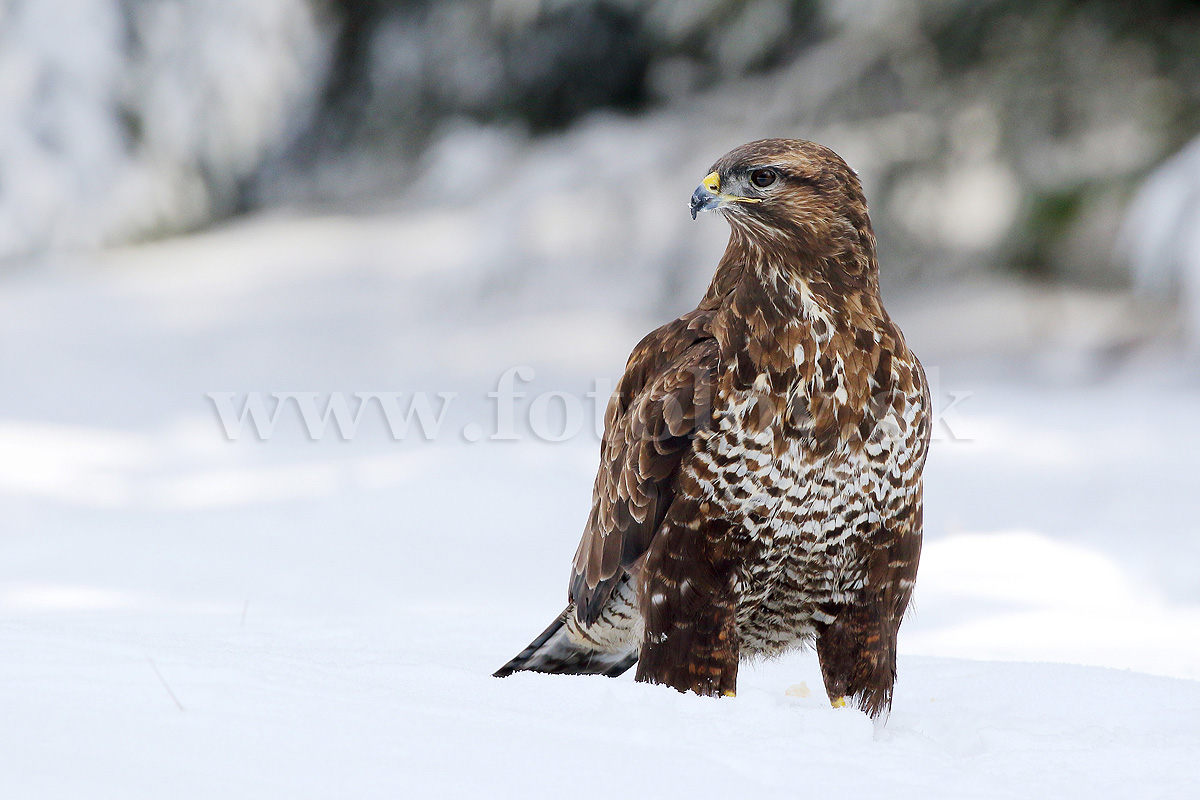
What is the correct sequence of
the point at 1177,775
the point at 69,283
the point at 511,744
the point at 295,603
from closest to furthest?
the point at 511,744 → the point at 1177,775 → the point at 295,603 → the point at 69,283

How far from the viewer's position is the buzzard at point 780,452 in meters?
2.74

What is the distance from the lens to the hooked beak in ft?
9.36

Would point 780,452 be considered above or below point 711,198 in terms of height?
below

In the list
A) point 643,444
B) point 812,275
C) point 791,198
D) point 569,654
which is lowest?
point 569,654

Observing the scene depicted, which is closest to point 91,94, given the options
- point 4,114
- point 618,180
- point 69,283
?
point 4,114

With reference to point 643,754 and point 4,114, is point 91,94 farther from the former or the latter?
point 643,754

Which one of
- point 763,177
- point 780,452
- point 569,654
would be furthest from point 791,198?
point 569,654

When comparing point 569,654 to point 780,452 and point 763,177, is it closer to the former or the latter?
point 780,452

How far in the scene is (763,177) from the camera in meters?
2.85

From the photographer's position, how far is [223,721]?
6.77 ft

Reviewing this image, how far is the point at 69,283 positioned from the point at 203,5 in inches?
126

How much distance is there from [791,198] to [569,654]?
1.33m

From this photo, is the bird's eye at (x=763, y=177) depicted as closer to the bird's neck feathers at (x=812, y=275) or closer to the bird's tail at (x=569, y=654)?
the bird's neck feathers at (x=812, y=275)

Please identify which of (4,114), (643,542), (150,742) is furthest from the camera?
(4,114)
